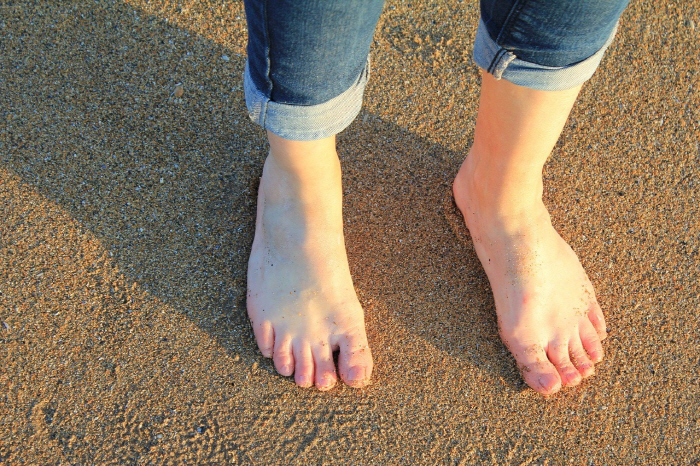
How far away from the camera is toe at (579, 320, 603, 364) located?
1.32 meters

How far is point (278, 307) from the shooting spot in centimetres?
130

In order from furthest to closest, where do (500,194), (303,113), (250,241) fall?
(250,241) → (500,194) → (303,113)

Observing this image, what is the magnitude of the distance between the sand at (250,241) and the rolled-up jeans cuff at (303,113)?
22.5 inches

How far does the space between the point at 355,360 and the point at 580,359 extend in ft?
1.84

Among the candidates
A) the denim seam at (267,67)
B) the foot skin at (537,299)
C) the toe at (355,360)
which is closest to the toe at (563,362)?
the foot skin at (537,299)

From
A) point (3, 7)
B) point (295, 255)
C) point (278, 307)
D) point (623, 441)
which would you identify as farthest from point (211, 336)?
point (3, 7)

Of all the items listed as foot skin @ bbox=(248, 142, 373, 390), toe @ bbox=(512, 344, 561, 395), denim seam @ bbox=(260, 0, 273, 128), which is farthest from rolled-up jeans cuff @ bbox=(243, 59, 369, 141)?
toe @ bbox=(512, 344, 561, 395)

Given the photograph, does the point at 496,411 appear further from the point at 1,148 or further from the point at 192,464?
the point at 1,148

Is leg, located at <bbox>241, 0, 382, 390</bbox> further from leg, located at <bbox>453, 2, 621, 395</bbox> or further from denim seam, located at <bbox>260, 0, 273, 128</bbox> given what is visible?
leg, located at <bbox>453, 2, 621, 395</bbox>

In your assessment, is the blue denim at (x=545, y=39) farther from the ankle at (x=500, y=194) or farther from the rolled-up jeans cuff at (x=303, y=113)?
the ankle at (x=500, y=194)

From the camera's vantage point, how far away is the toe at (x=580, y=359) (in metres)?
1.31

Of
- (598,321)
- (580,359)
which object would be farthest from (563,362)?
(598,321)

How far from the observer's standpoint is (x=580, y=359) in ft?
4.31

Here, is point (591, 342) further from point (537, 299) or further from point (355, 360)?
point (355, 360)
